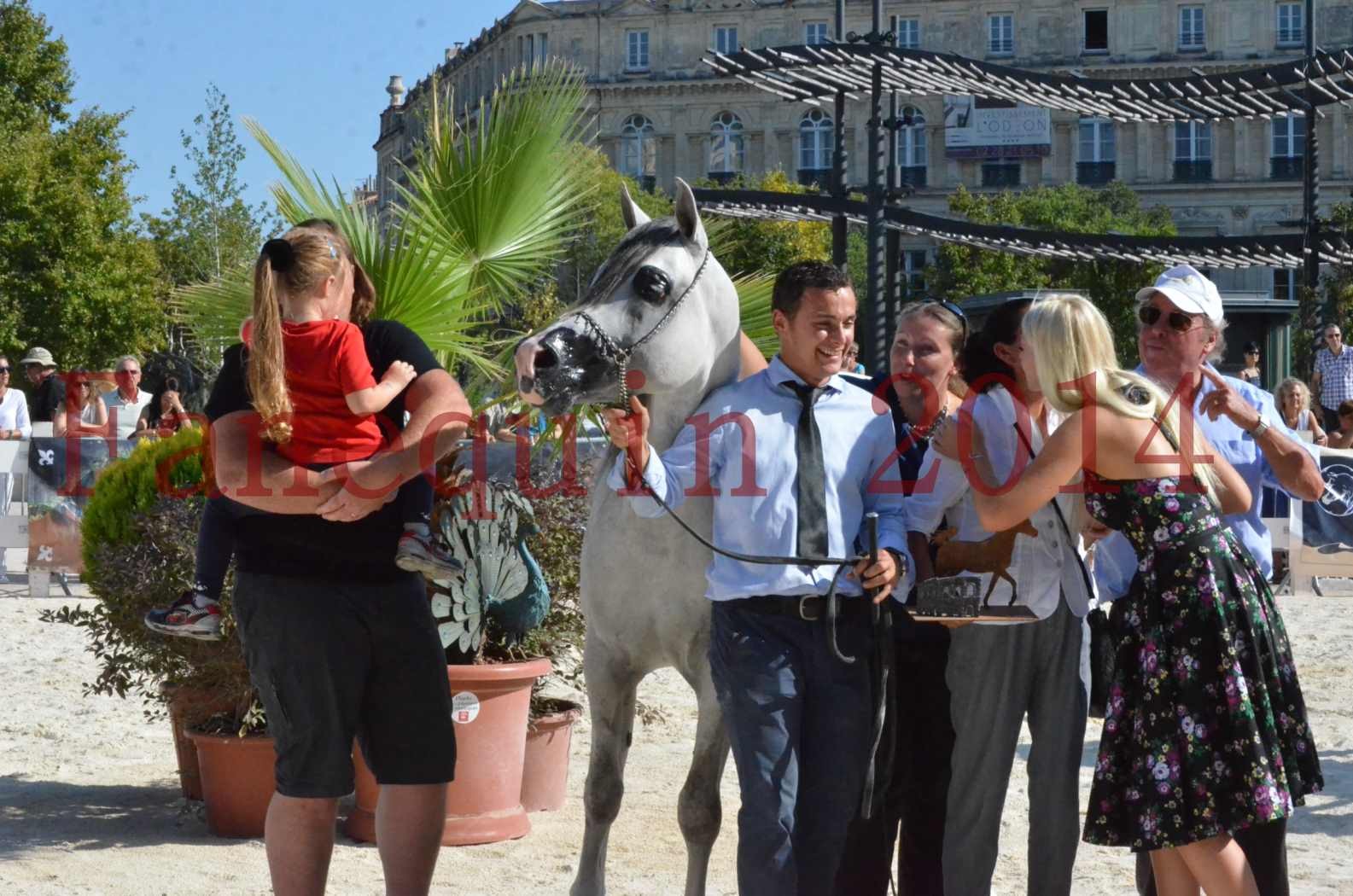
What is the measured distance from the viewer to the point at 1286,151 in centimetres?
6488

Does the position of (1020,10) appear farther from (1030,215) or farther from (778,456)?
(778,456)

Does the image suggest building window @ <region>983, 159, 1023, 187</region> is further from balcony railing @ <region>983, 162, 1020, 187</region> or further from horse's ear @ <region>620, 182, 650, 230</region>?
horse's ear @ <region>620, 182, 650, 230</region>

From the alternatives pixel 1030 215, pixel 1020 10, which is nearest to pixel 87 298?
pixel 1030 215

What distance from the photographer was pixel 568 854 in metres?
5.19

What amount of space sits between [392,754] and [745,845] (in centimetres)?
85

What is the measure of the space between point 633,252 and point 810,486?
779 millimetres

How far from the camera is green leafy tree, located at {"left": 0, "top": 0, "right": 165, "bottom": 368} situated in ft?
98.4

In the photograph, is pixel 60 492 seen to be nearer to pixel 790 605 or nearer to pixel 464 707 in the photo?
pixel 464 707

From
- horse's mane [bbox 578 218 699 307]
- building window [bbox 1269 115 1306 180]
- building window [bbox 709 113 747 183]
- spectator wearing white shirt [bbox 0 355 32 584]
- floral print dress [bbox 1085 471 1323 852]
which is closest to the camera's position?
floral print dress [bbox 1085 471 1323 852]

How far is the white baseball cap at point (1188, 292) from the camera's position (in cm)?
384

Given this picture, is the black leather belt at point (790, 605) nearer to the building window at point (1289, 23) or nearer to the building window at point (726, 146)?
the building window at point (726, 146)

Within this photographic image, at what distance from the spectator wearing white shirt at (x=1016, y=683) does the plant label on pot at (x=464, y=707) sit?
191cm

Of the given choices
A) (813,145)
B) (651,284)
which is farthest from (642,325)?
(813,145)

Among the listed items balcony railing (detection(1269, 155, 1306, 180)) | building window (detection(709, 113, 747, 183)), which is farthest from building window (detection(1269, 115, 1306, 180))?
building window (detection(709, 113, 747, 183))
